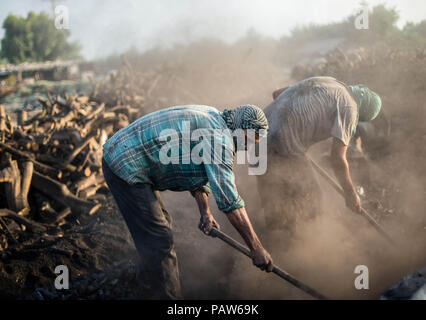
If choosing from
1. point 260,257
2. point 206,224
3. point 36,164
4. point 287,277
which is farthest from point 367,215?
point 36,164

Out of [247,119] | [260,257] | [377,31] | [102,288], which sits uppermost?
[377,31]

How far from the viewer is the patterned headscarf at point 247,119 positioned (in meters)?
2.29

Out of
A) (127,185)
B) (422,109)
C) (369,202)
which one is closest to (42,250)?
(127,185)

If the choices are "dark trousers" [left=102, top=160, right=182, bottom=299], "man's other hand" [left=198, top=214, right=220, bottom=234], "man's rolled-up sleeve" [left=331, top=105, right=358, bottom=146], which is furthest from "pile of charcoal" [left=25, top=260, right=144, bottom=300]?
"man's rolled-up sleeve" [left=331, top=105, right=358, bottom=146]

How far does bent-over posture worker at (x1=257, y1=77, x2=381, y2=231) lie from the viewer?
331cm

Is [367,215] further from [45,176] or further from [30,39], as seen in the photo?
[30,39]

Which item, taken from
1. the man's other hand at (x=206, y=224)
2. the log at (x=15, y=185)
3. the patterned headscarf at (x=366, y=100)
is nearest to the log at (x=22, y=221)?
the log at (x=15, y=185)

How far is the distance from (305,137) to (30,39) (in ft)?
137

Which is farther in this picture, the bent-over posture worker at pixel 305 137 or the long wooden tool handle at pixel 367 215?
the long wooden tool handle at pixel 367 215

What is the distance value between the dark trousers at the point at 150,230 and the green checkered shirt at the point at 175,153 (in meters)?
0.12

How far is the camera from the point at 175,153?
7.89 ft

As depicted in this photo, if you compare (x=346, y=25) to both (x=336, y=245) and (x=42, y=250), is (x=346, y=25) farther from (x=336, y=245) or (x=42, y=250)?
(x=42, y=250)

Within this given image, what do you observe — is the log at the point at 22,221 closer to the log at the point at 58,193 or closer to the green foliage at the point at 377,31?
the log at the point at 58,193

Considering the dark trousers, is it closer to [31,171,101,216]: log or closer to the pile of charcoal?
the pile of charcoal
